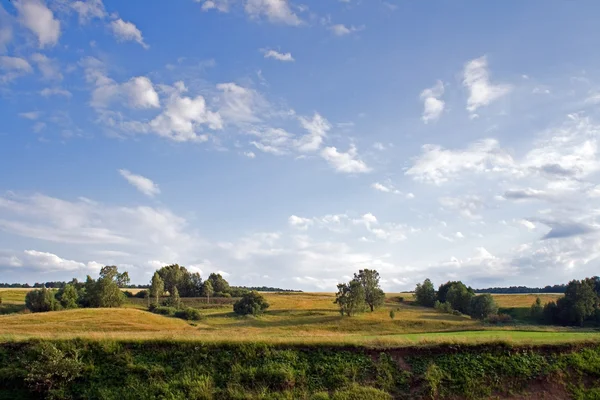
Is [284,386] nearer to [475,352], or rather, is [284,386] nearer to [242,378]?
[242,378]

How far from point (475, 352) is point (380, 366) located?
543cm

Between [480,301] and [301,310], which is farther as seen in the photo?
[480,301]

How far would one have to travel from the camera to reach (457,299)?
377 ft

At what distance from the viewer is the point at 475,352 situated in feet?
79.3

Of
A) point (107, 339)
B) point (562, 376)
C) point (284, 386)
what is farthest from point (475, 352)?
point (107, 339)

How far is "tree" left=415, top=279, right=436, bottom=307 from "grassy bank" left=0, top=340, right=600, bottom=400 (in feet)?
360

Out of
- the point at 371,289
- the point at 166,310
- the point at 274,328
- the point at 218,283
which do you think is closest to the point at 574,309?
the point at 371,289

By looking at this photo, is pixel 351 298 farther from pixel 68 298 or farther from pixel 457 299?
pixel 68 298

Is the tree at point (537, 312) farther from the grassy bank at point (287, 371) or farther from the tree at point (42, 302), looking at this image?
the tree at point (42, 302)

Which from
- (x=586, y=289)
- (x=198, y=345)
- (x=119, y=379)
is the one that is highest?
(x=586, y=289)

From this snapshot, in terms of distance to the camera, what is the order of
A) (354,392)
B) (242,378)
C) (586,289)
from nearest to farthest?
1. (354,392)
2. (242,378)
3. (586,289)

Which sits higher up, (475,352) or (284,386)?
(475,352)

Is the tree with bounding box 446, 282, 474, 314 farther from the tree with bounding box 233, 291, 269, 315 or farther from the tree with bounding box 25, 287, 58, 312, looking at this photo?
the tree with bounding box 25, 287, 58, 312

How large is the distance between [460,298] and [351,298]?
39.6m
